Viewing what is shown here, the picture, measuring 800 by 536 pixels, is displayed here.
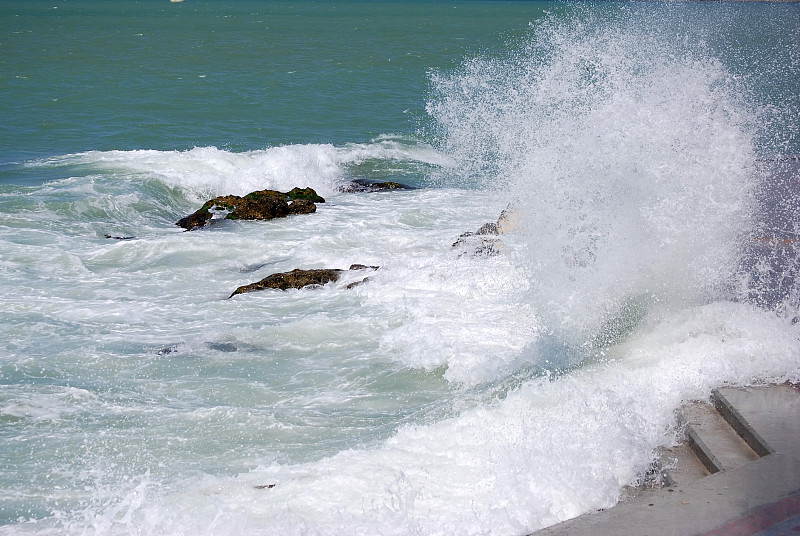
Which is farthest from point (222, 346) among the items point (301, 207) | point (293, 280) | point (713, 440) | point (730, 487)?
point (301, 207)

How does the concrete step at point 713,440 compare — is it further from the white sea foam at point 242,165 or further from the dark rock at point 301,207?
the white sea foam at point 242,165

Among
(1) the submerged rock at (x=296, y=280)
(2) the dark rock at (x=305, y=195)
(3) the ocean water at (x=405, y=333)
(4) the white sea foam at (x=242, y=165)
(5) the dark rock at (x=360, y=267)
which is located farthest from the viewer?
(4) the white sea foam at (x=242, y=165)

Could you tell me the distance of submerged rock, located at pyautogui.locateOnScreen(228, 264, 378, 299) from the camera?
1001 cm

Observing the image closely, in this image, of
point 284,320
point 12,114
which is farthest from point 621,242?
point 12,114

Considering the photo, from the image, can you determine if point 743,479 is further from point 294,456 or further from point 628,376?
point 294,456

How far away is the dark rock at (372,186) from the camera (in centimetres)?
1652

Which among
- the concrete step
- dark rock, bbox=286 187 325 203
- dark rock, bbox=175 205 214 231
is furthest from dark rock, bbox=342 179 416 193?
the concrete step

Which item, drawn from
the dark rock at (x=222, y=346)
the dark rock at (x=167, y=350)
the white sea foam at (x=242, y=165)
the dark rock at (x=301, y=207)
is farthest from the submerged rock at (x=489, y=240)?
the white sea foam at (x=242, y=165)

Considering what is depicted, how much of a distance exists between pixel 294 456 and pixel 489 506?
1.57m

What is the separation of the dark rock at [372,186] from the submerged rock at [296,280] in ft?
20.7

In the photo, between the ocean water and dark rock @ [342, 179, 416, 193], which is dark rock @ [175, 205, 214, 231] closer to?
the ocean water

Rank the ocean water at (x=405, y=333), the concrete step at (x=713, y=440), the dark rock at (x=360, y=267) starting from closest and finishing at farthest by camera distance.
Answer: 1. the concrete step at (x=713, y=440)
2. the ocean water at (x=405, y=333)
3. the dark rock at (x=360, y=267)

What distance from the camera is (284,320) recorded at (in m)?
8.94

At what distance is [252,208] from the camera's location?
13.9 meters
